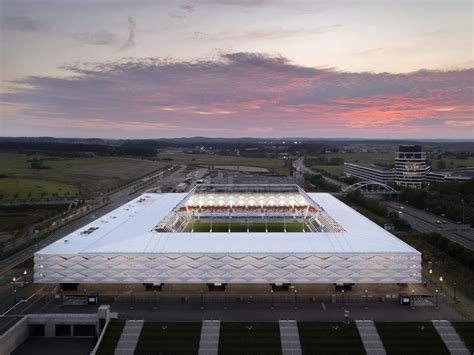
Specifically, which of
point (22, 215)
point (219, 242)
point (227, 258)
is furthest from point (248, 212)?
point (22, 215)

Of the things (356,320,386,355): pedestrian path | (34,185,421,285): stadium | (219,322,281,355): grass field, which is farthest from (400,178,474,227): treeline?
(219,322,281,355): grass field

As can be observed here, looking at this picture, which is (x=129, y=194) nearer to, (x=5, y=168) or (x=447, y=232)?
(x=5, y=168)

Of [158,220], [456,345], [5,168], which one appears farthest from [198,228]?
[5,168]

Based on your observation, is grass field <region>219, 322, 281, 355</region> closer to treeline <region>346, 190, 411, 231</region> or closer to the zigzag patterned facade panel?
the zigzag patterned facade panel

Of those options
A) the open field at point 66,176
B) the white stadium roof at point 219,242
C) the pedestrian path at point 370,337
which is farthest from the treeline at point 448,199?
the open field at point 66,176

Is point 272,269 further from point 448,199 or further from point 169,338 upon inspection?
point 448,199
